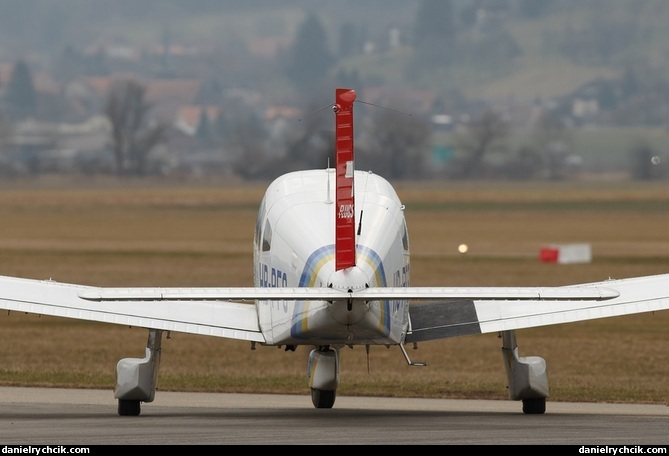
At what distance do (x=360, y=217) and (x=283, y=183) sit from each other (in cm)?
186

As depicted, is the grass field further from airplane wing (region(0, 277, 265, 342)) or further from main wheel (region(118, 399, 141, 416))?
airplane wing (region(0, 277, 265, 342))

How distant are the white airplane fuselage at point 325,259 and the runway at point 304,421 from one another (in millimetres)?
974

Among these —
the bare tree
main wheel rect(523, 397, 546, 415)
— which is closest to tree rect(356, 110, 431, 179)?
the bare tree

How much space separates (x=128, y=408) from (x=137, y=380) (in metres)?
0.36

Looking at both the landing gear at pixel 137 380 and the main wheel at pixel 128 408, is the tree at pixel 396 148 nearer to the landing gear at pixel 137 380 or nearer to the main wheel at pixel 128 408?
the landing gear at pixel 137 380

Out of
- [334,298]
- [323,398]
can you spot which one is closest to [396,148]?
[323,398]

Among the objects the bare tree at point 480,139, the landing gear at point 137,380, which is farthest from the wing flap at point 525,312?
the bare tree at point 480,139

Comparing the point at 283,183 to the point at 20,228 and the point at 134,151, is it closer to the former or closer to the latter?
the point at 20,228

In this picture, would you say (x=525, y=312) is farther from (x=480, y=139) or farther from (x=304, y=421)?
(x=480, y=139)

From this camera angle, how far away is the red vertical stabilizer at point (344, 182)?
1552 centimetres

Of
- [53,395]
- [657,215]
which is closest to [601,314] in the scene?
[53,395]

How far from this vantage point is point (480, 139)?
16625 cm

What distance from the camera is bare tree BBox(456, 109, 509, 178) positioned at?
158250 millimetres

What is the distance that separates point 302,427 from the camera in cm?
1627
